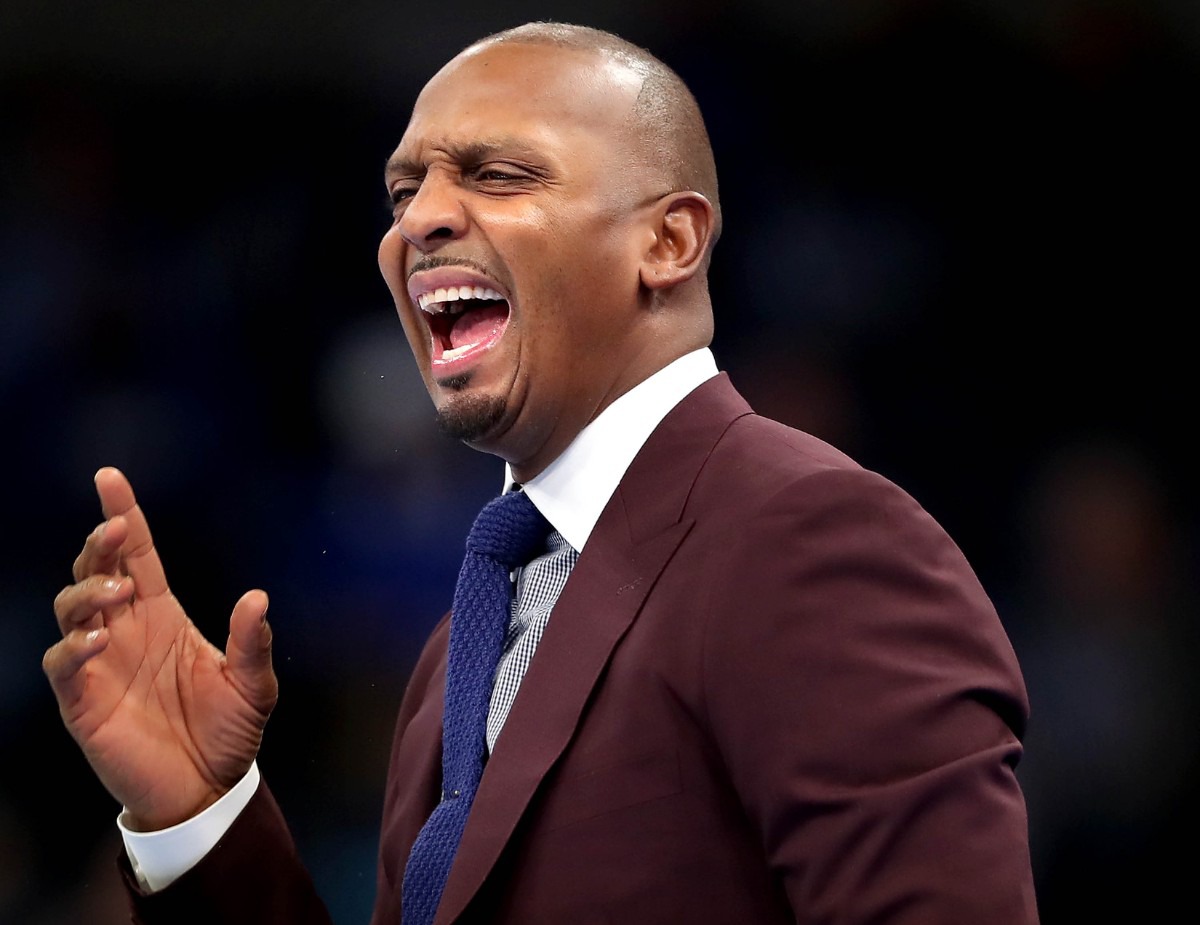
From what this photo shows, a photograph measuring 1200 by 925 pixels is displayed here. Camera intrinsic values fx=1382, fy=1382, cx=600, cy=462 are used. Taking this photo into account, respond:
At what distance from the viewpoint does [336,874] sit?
209cm

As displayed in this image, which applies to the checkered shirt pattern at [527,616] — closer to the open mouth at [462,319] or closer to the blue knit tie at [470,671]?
the blue knit tie at [470,671]

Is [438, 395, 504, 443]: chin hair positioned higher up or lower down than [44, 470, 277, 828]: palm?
higher up

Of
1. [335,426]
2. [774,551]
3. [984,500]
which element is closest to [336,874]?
[335,426]

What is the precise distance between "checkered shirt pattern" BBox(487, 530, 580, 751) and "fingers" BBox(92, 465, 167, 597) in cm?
33

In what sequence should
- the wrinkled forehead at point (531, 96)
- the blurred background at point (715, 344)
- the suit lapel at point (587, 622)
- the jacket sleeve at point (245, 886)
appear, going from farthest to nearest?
the blurred background at point (715, 344) < the jacket sleeve at point (245, 886) < the wrinkled forehead at point (531, 96) < the suit lapel at point (587, 622)

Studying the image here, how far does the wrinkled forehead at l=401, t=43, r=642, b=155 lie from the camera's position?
1.18m

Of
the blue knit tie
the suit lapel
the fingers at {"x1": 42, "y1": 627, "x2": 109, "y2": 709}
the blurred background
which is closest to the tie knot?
the blue knit tie

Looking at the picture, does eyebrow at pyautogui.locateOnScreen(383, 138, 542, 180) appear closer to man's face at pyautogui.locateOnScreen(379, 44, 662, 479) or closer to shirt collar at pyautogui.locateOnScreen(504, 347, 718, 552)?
man's face at pyautogui.locateOnScreen(379, 44, 662, 479)

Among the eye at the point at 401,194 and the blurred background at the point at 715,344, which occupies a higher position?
the eye at the point at 401,194

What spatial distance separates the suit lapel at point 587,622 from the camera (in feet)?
3.20

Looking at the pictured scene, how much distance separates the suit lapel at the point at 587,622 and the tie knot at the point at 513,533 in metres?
0.12

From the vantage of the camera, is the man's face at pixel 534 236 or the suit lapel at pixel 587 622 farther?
the man's face at pixel 534 236

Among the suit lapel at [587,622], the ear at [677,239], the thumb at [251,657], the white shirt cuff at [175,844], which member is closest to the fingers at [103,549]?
the thumb at [251,657]

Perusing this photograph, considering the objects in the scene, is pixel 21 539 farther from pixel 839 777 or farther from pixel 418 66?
pixel 839 777
